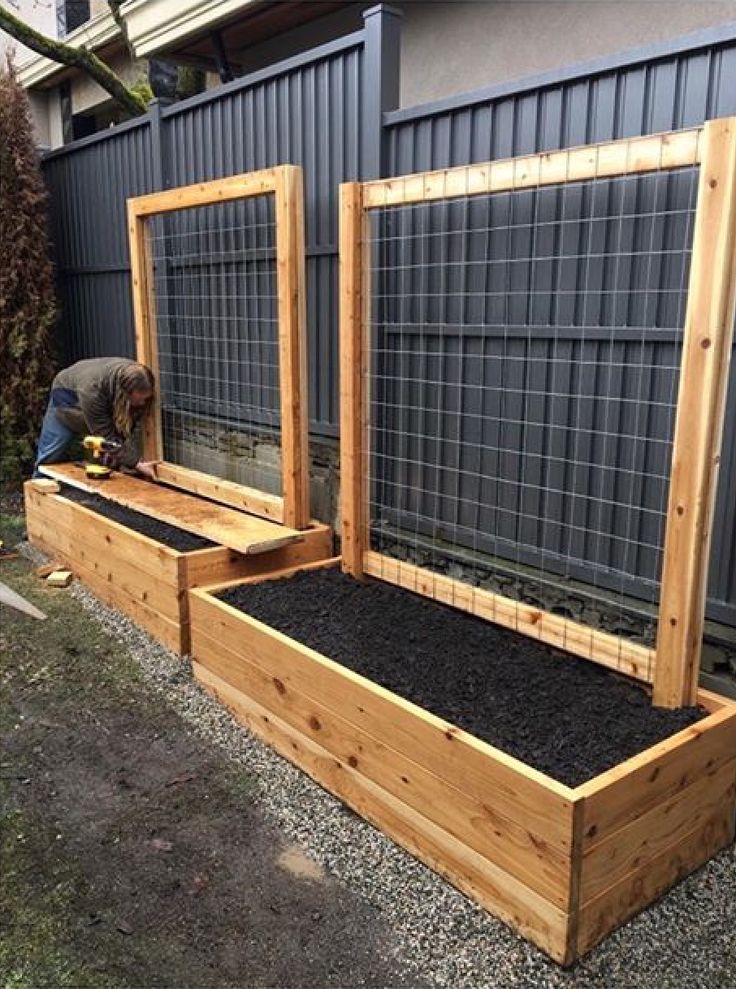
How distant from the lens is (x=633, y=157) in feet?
8.98

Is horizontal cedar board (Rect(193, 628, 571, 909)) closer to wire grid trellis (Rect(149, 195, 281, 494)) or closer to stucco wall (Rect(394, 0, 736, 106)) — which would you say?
wire grid trellis (Rect(149, 195, 281, 494))

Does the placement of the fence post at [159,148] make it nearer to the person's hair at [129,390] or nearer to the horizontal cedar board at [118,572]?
the person's hair at [129,390]

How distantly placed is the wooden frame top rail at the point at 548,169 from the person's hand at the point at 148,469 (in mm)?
2863

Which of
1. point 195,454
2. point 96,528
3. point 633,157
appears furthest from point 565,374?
point 195,454

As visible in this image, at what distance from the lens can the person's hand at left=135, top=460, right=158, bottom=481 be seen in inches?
233

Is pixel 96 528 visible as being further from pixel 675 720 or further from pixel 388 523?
pixel 675 720

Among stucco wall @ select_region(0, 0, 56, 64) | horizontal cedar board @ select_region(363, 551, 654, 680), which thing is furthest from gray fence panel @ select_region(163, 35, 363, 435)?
stucco wall @ select_region(0, 0, 56, 64)

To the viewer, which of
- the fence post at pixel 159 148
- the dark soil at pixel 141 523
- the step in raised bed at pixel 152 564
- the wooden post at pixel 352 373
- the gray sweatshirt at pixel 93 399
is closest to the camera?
the wooden post at pixel 352 373

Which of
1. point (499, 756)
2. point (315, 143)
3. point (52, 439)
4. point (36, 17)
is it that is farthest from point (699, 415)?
point (36, 17)

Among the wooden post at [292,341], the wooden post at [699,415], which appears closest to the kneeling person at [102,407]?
the wooden post at [292,341]

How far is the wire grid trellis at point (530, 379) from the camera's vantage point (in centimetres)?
315

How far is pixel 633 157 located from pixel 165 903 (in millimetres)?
2831

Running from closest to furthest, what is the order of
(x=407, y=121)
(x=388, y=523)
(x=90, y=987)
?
(x=90, y=987), (x=407, y=121), (x=388, y=523)

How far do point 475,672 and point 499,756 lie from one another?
2.54 ft
